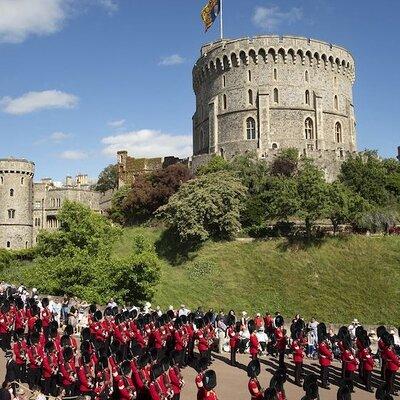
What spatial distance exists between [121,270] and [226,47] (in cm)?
4020

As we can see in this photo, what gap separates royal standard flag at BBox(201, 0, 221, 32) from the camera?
225 ft

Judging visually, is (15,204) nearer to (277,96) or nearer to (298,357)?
(277,96)

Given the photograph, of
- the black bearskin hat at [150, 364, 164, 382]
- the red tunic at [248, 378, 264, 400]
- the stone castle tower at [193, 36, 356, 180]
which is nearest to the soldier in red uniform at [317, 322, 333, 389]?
the red tunic at [248, 378, 264, 400]

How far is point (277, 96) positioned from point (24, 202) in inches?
1515

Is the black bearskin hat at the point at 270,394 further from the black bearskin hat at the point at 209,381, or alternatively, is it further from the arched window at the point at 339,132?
the arched window at the point at 339,132

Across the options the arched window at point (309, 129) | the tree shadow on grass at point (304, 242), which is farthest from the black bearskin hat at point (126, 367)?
the arched window at point (309, 129)

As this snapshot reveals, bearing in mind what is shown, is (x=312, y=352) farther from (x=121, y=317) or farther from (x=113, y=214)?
(x=113, y=214)

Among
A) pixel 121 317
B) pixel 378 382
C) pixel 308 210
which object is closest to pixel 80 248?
pixel 308 210

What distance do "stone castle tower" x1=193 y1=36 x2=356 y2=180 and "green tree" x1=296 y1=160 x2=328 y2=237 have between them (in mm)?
19072

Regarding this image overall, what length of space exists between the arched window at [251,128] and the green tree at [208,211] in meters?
19.5

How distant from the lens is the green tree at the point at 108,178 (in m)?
88.2

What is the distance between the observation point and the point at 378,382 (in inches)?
718

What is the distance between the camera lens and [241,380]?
1861 cm

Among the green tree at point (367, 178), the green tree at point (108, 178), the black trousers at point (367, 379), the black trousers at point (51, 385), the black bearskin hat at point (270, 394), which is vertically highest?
the green tree at point (108, 178)
